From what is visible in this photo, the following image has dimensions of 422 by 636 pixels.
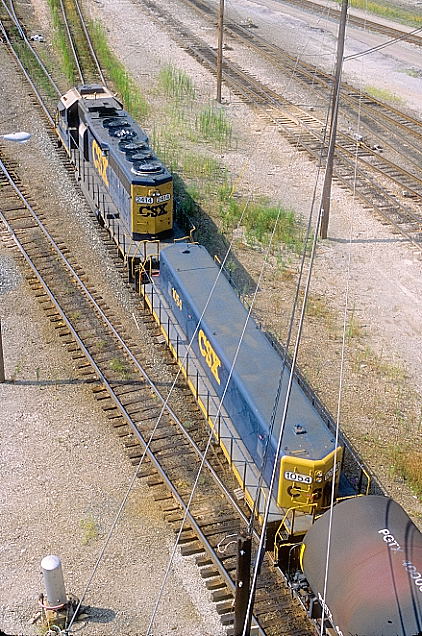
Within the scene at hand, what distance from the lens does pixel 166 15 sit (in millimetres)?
62094

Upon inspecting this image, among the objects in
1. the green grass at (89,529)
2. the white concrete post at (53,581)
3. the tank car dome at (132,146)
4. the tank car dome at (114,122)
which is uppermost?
the tank car dome at (114,122)

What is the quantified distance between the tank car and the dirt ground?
2438 mm

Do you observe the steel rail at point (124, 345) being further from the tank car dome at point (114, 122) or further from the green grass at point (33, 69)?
the green grass at point (33, 69)

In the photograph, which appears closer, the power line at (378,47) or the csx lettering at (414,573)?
the csx lettering at (414,573)

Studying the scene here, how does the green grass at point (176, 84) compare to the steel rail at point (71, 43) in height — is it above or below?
below

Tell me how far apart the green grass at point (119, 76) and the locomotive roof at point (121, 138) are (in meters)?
7.93

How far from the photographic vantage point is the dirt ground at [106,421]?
16.8m

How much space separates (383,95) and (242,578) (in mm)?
40413

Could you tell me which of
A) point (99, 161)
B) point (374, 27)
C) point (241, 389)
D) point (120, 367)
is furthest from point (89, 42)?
point (241, 389)

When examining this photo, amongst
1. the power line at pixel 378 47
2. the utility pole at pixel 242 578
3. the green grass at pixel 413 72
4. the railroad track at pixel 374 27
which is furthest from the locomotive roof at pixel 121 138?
the railroad track at pixel 374 27

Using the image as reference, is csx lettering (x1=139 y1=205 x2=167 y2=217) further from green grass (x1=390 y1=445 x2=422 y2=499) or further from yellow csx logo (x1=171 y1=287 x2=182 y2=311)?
green grass (x1=390 y1=445 x2=422 y2=499)

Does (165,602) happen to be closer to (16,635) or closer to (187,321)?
(16,635)

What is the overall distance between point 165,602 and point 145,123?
28.8 metres

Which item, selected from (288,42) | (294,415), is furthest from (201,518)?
(288,42)
